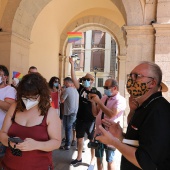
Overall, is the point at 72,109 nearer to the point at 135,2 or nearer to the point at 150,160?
the point at 135,2

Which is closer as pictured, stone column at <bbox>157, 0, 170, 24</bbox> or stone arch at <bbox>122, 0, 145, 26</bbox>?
stone column at <bbox>157, 0, 170, 24</bbox>

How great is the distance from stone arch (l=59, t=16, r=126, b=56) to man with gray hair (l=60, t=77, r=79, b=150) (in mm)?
5947

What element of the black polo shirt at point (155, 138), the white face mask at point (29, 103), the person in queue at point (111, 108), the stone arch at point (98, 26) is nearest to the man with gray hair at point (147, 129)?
the black polo shirt at point (155, 138)

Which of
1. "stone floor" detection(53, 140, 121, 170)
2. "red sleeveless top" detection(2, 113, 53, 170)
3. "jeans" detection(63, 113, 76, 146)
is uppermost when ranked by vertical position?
"red sleeveless top" detection(2, 113, 53, 170)

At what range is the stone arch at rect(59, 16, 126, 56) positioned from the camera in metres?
11.0

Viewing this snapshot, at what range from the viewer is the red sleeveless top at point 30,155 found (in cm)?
184

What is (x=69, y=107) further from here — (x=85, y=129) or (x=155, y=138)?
(x=155, y=138)

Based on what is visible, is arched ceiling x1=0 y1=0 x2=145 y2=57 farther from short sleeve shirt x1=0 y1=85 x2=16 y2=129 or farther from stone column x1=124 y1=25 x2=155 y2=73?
short sleeve shirt x1=0 y1=85 x2=16 y2=129

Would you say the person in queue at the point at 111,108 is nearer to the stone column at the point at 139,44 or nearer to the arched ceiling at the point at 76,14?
the stone column at the point at 139,44

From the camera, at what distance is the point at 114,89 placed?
318cm

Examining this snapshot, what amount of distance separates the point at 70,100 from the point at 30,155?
342cm

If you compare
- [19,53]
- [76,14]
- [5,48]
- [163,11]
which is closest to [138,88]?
[163,11]

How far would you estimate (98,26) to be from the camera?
38.5 ft

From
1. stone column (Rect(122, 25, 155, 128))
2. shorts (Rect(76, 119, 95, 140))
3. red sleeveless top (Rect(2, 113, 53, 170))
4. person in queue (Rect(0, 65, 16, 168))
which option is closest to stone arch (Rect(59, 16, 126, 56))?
stone column (Rect(122, 25, 155, 128))
